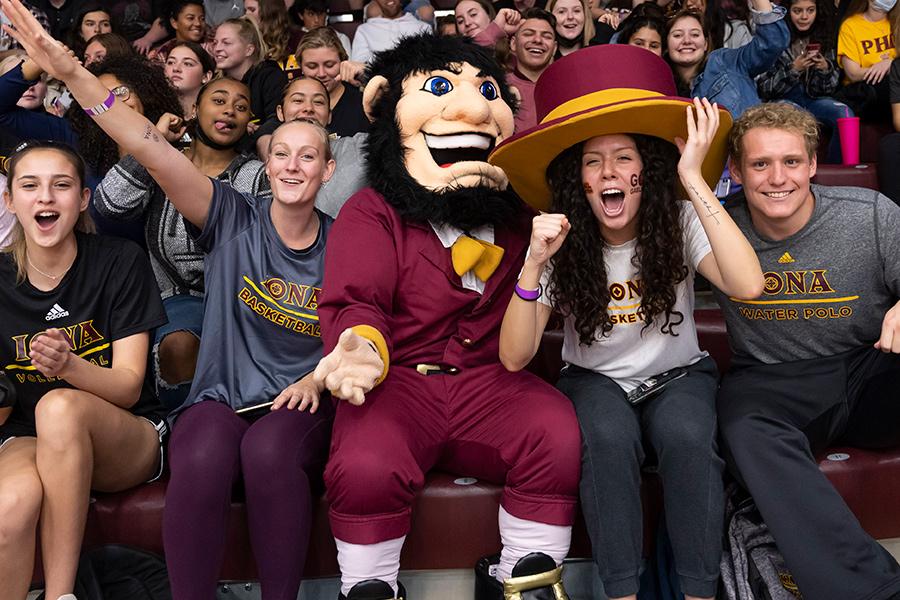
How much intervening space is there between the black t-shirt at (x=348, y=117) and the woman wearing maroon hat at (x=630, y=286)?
4.87 feet

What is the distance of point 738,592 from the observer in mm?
1792

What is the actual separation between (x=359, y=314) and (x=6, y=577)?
2.57 ft

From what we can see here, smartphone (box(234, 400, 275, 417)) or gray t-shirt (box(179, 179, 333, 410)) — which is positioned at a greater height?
gray t-shirt (box(179, 179, 333, 410))

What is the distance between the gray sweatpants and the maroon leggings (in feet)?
1.80

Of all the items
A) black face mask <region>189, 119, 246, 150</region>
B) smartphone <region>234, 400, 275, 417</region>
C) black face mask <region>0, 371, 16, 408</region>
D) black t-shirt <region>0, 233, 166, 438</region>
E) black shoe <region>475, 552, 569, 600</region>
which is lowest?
black shoe <region>475, 552, 569, 600</region>

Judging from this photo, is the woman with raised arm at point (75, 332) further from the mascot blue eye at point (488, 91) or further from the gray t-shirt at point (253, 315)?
the mascot blue eye at point (488, 91)

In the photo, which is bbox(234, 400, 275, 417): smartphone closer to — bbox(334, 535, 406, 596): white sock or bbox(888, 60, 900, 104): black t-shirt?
bbox(334, 535, 406, 596): white sock

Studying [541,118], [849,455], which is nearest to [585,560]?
[849,455]

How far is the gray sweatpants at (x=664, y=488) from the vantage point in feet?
5.55

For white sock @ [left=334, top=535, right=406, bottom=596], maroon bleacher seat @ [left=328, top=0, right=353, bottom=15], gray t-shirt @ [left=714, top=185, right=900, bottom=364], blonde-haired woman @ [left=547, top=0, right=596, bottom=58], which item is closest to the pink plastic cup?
blonde-haired woman @ [left=547, top=0, right=596, bottom=58]

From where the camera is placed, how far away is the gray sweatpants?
1690mm

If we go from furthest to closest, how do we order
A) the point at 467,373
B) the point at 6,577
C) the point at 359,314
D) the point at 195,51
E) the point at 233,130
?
the point at 195,51 < the point at 233,130 < the point at 467,373 < the point at 359,314 < the point at 6,577

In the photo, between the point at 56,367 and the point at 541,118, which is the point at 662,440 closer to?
the point at 541,118

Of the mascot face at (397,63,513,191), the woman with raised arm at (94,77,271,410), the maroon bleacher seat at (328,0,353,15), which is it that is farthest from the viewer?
the maroon bleacher seat at (328,0,353,15)
